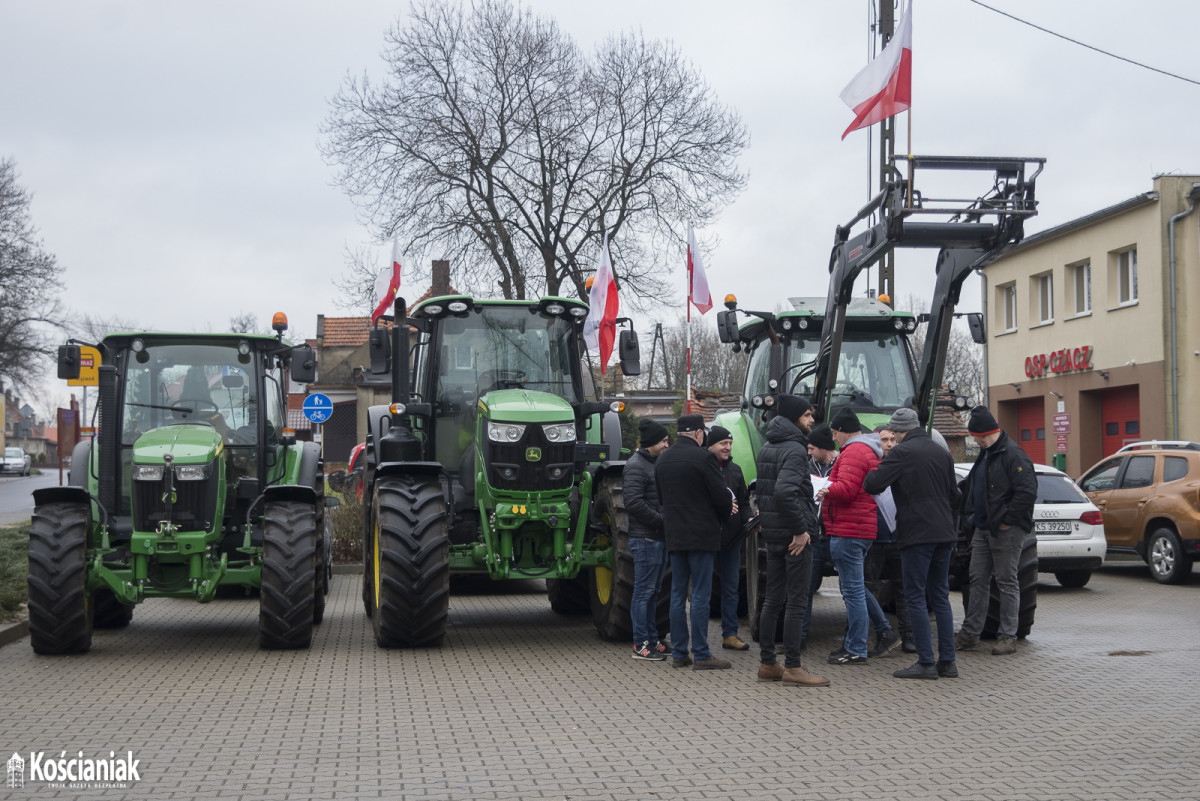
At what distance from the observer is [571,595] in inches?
503

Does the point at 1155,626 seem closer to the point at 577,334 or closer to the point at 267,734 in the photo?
the point at 577,334

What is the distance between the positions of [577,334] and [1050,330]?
78.2 ft

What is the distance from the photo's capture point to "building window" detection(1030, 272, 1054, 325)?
32.8 m

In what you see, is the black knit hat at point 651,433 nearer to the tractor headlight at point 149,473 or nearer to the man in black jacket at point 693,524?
the man in black jacket at point 693,524

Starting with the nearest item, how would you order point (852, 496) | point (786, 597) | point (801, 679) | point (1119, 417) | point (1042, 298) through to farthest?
point (801, 679), point (786, 597), point (852, 496), point (1119, 417), point (1042, 298)

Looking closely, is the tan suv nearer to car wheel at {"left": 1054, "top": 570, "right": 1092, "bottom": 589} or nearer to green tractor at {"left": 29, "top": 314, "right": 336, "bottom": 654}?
car wheel at {"left": 1054, "top": 570, "right": 1092, "bottom": 589}

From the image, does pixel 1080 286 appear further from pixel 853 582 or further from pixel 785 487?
pixel 785 487

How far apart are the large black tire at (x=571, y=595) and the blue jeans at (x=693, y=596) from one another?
110 inches

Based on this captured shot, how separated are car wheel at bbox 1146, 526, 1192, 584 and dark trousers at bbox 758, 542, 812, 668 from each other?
869 cm

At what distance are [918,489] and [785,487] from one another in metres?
1.05

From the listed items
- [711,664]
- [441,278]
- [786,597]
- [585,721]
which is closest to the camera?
[585,721]

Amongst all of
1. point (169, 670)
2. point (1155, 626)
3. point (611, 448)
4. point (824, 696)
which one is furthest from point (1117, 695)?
point (169, 670)

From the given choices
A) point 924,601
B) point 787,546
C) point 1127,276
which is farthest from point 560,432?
point 1127,276

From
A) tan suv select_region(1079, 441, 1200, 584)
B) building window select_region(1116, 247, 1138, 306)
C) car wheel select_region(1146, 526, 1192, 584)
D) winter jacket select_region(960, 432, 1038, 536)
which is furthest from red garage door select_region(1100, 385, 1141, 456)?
winter jacket select_region(960, 432, 1038, 536)
